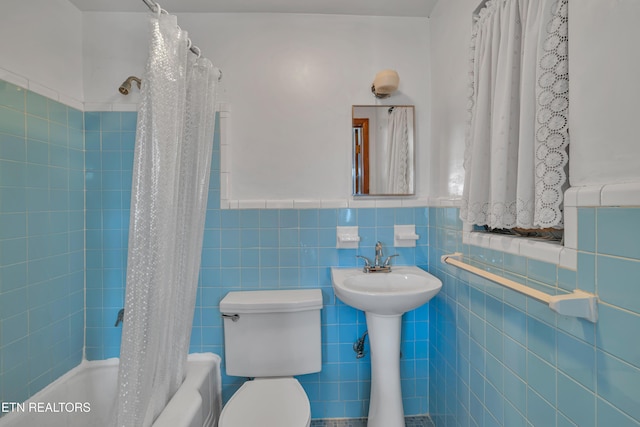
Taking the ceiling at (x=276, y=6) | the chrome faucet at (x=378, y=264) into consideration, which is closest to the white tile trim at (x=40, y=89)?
the ceiling at (x=276, y=6)

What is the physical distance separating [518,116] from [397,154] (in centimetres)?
77

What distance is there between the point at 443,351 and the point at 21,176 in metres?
2.28

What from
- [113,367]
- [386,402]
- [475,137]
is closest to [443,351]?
[386,402]

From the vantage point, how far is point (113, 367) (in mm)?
1553

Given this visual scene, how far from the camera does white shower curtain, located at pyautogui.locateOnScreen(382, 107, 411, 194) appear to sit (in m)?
1.63

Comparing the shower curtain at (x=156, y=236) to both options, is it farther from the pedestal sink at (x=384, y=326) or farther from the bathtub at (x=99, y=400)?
the pedestal sink at (x=384, y=326)

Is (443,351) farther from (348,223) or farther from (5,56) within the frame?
(5,56)

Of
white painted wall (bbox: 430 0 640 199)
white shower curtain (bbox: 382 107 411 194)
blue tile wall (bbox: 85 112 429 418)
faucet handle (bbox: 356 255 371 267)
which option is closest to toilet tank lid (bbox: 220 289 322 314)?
blue tile wall (bbox: 85 112 429 418)

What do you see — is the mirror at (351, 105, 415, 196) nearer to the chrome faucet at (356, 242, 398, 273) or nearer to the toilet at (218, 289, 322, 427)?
the chrome faucet at (356, 242, 398, 273)

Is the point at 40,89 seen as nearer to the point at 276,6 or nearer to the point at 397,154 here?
the point at 276,6

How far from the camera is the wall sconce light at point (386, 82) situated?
4.96 feet

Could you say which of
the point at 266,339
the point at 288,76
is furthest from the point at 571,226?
the point at 288,76

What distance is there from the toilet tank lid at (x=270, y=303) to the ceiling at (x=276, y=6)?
5.47 ft

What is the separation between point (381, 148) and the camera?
5.34 ft
